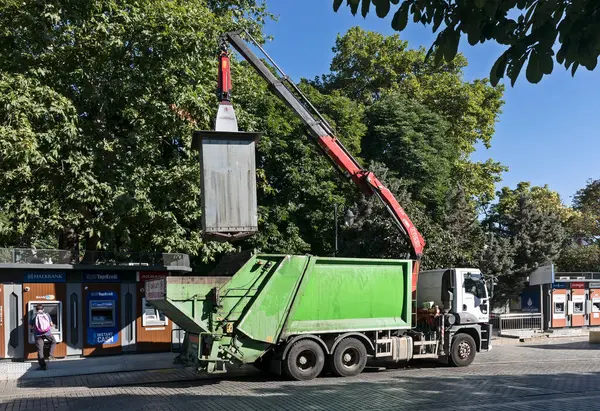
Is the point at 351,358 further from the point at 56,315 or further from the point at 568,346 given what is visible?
the point at 568,346

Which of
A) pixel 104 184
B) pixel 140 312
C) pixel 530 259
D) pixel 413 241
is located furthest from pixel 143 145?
pixel 530 259

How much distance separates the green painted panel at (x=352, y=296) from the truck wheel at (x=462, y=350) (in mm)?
1618

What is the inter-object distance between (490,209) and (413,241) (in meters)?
31.5

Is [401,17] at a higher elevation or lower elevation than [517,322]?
higher

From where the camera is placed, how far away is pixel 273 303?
41.3 feet

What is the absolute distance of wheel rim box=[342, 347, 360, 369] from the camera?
13.7m

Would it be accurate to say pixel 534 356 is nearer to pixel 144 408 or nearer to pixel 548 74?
pixel 144 408

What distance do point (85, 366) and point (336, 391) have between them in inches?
272

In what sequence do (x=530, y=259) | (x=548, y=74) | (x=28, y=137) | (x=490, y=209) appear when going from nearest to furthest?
1. (x=548, y=74)
2. (x=28, y=137)
3. (x=530, y=259)
4. (x=490, y=209)

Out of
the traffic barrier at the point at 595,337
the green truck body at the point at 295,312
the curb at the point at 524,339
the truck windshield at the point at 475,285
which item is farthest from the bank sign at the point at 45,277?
the traffic barrier at the point at 595,337

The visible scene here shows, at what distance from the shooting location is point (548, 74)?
14.0ft

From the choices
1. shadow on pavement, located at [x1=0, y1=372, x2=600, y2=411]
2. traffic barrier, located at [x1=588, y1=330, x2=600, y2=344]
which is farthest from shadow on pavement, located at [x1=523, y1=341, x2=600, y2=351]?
shadow on pavement, located at [x1=0, y1=372, x2=600, y2=411]

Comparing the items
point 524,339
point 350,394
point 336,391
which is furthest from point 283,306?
point 524,339

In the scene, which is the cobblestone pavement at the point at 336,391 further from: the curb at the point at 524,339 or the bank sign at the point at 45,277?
the curb at the point at 524,339
